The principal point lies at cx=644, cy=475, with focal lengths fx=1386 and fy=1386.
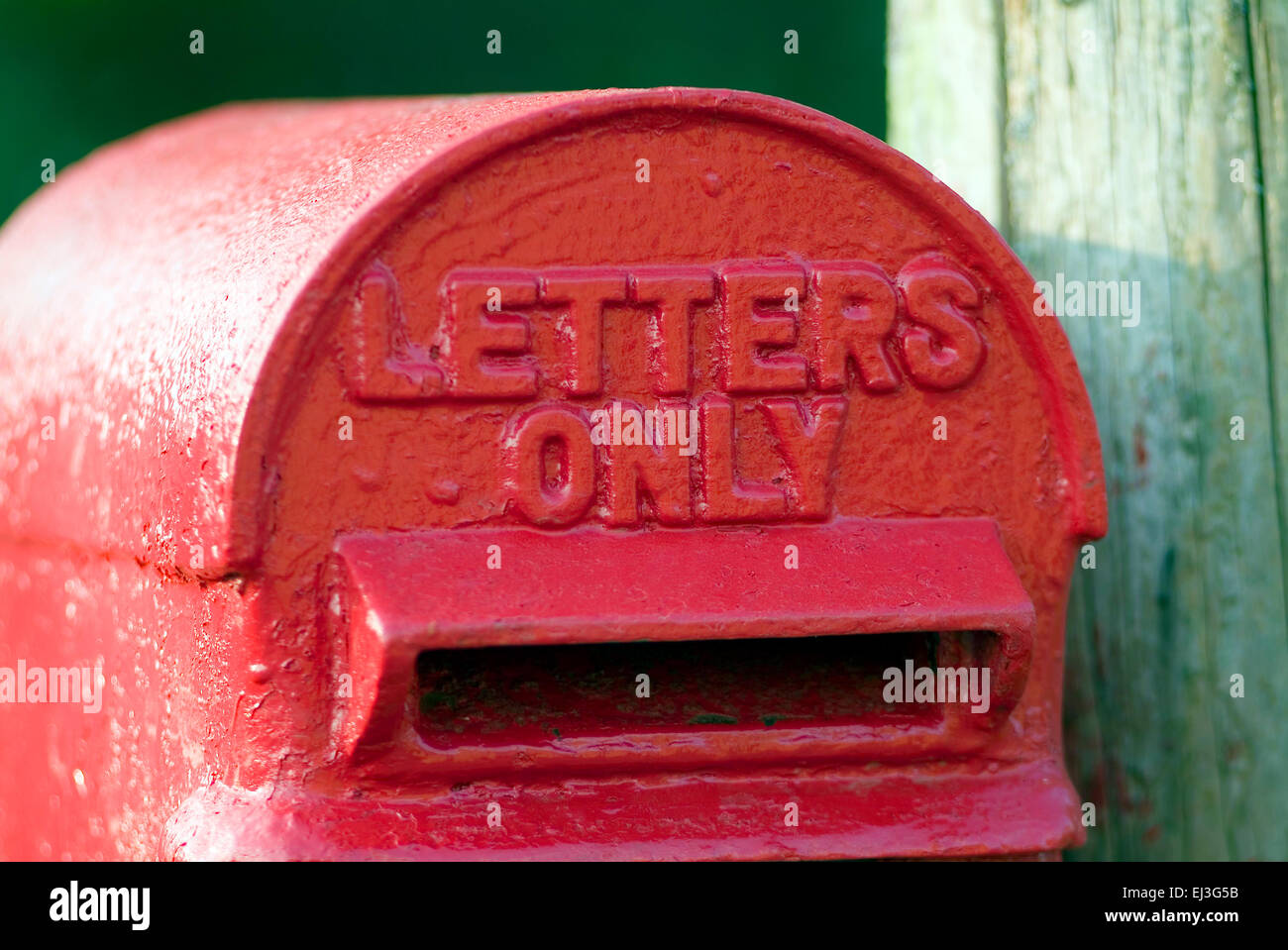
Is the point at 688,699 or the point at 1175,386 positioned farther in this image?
the point at 1175,386

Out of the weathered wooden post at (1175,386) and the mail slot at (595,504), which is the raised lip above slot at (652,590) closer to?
the mail slot at (595,504)

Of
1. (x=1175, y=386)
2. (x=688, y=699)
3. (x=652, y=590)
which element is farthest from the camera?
(x=1175, y=386)

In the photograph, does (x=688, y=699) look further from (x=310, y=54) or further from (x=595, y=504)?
(x=310, y=54)

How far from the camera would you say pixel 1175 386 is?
1.65 metres

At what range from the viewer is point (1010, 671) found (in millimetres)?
1286

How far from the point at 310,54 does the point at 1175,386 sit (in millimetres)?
2545

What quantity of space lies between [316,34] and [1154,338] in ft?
8.29

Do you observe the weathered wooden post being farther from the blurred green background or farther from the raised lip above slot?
the blurred green background

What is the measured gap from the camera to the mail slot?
47.4 inches

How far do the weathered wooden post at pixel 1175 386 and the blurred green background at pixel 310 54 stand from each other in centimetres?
188

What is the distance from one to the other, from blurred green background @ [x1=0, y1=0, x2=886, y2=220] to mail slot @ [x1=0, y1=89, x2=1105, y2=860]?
86.8 inches

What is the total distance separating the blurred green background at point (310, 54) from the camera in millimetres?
3451

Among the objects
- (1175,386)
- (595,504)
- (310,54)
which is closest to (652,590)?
(595,504)
